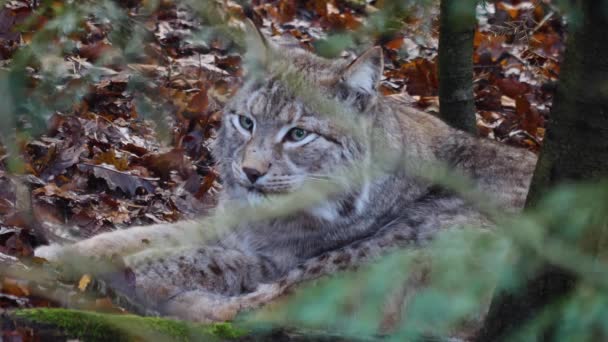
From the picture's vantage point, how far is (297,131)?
12.8 ft

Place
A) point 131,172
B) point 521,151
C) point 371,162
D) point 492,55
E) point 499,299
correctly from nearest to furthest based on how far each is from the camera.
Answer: point 499,299
point 371,162
point 521,151
point 131,172
point 492,55

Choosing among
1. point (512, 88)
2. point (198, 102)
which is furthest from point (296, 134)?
point (512, 88)

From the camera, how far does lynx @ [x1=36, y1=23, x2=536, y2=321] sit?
3.74 meters

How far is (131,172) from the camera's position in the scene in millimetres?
5066

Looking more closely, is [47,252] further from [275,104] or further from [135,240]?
[275,104]

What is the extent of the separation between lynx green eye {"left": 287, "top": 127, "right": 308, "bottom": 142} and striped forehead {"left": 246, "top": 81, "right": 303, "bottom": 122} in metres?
0.06

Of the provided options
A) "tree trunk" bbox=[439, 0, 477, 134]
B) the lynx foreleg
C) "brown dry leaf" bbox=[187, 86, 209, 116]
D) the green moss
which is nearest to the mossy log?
the green moss

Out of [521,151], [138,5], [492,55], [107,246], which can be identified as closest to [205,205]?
[107,246]

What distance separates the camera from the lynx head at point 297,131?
3734 millimetres

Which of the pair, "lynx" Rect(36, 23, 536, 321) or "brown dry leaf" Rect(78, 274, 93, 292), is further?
"lynx" Rect(36, 23, 536, 321)

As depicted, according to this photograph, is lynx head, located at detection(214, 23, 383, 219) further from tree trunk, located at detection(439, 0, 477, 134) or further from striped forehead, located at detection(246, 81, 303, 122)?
tree trunk, located at detection(439, 0, 477, 134)

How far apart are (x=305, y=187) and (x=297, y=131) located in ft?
1.29

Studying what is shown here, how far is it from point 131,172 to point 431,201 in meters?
1.97

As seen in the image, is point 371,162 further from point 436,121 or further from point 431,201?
→ point 436,121
